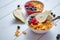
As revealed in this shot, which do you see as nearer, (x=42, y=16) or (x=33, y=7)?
(x=42, y=16)

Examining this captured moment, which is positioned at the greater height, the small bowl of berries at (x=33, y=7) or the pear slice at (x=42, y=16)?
the small bowl of berries at (x=33, y=7)

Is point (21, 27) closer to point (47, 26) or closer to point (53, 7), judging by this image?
point (47, 26)

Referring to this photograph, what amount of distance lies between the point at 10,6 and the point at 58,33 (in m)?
0.48

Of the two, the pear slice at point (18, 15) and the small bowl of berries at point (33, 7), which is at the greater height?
the small bowl of berries at point (33, 7)

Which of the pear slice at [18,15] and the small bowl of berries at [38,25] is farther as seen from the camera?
the pear slice at [18,15]

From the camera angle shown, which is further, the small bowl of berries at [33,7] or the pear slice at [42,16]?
the small bowl of berries at [33,7]

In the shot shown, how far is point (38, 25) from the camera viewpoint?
0.99 m

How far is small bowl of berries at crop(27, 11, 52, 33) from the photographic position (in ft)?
3.16

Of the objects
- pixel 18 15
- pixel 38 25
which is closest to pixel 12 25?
pixel 18 15

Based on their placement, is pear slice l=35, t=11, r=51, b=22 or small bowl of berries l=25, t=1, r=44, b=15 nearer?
pear slice l=35, t=11, r=51, b=22

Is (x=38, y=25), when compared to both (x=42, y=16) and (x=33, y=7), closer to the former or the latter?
(x=42, y=16)

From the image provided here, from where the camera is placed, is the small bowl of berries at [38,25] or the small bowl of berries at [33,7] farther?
the small bowl of berries at [33,7]

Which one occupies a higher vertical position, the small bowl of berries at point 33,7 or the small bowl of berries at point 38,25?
the small bowl of berries at point 33,7

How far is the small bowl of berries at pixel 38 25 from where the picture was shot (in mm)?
964
